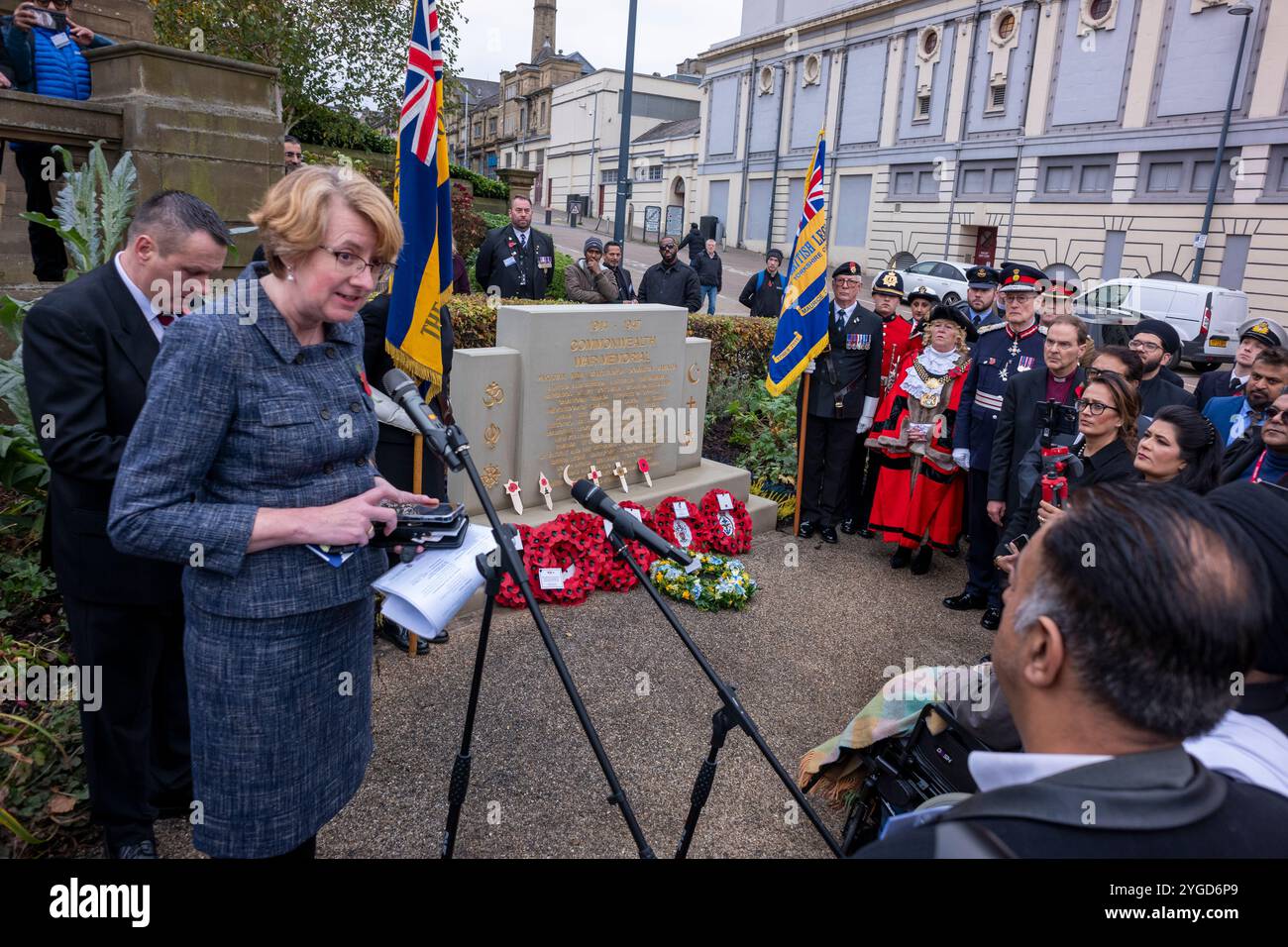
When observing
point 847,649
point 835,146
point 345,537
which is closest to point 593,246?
point 847,649

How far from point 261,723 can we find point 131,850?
4.07ft

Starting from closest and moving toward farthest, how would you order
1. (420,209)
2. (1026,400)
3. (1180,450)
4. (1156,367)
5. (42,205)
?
(1180,450), (420,209), (1026,400), (1156,367), (42,205)

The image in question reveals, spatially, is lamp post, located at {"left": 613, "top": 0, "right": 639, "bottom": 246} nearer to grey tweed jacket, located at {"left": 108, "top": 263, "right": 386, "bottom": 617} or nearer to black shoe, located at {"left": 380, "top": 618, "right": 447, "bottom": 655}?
black shoe, located at {"left": 380, "top": 618, "right": 447, "bottom": 655}

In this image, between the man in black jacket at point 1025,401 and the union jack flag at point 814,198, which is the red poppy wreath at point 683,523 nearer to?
the man in black jacket at point 1025,401

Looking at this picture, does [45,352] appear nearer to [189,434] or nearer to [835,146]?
[189,434]

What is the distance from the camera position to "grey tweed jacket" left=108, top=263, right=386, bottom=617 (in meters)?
1.71

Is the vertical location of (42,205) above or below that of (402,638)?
above

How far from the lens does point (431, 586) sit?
6.42ft

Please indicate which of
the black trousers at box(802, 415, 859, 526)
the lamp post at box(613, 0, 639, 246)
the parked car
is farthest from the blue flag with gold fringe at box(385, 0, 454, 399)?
the parked car

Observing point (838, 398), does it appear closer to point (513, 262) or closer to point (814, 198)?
point (814, 198)

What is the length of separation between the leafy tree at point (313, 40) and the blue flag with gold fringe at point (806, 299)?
31.0ft

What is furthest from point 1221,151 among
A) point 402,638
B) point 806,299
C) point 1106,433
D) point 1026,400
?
point 402,638

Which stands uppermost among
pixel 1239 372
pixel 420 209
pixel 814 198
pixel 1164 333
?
pixel 814 198

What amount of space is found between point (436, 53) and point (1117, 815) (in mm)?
4254
